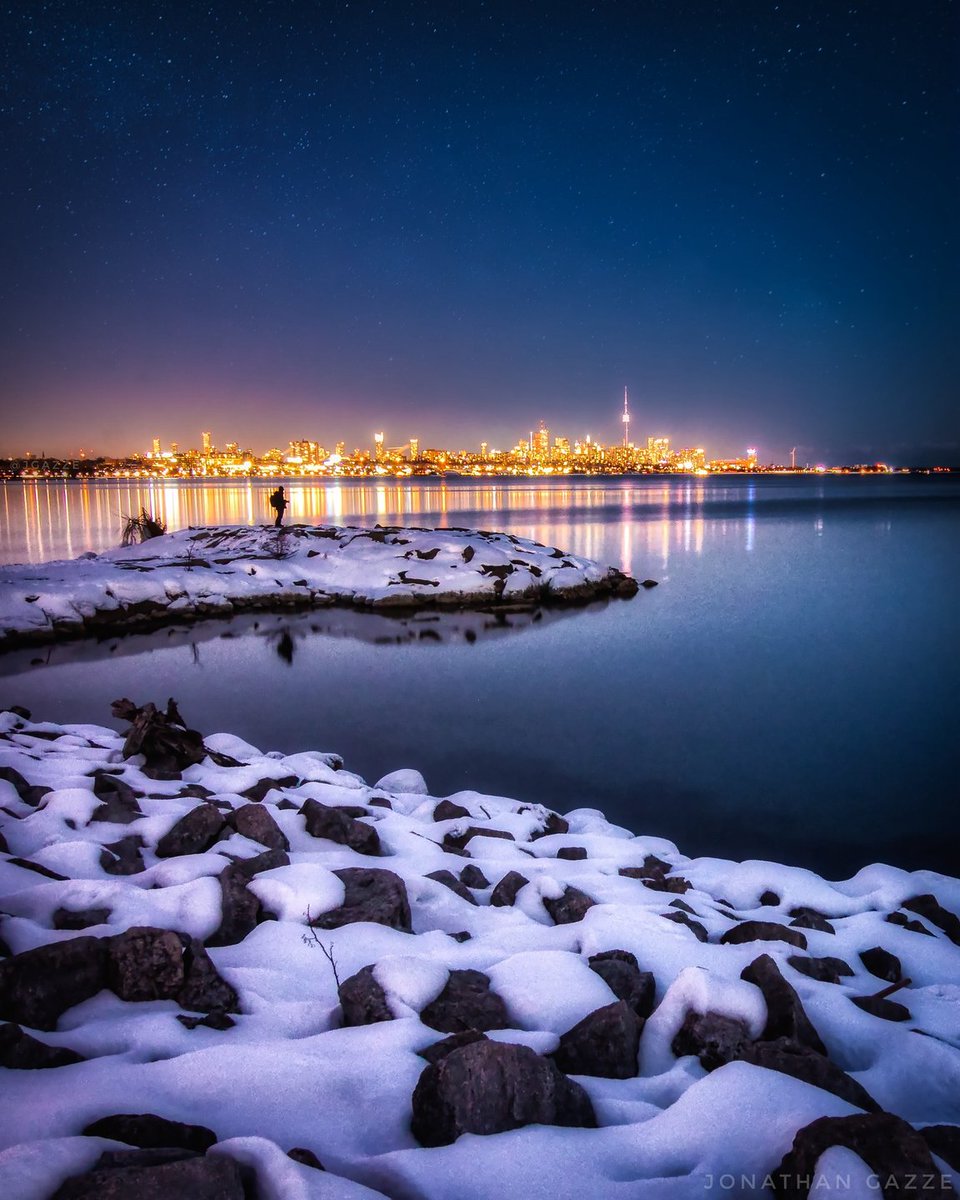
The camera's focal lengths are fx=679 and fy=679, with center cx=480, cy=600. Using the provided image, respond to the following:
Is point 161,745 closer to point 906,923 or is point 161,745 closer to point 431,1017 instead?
point 431,1017

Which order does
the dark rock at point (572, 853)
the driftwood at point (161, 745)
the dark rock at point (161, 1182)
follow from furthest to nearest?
the driftwood at point (161, 745) → the dark rock at point (572, 853) → the dark rock at point (161, 1182)

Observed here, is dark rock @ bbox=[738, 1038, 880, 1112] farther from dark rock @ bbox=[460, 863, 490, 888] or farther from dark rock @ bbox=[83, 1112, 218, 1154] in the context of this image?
dark rock @ bbox=[460, 863, 490, 888]

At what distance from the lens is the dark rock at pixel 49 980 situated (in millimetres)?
2771

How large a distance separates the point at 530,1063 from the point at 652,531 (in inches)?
1890

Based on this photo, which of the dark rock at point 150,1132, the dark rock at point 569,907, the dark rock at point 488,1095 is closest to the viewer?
the dark rock at point 150,1132

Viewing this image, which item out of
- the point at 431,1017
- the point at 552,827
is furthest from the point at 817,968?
the point at 552,827

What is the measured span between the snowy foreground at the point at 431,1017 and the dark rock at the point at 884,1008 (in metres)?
0.01

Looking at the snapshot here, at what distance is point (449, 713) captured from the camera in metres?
11.7

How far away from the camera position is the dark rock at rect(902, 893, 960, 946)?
4859mm

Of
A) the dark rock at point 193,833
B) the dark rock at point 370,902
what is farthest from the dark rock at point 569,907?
the dark rock at point 193,833

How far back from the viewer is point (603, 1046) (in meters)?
2.84

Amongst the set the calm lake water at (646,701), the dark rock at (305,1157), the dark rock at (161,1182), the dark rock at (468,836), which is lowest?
the calm lake water at (646,701)

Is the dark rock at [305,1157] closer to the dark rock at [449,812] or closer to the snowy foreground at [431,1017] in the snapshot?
the snowy foreground at [431,1017]

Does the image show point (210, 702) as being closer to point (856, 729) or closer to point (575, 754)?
point (575, 754)
